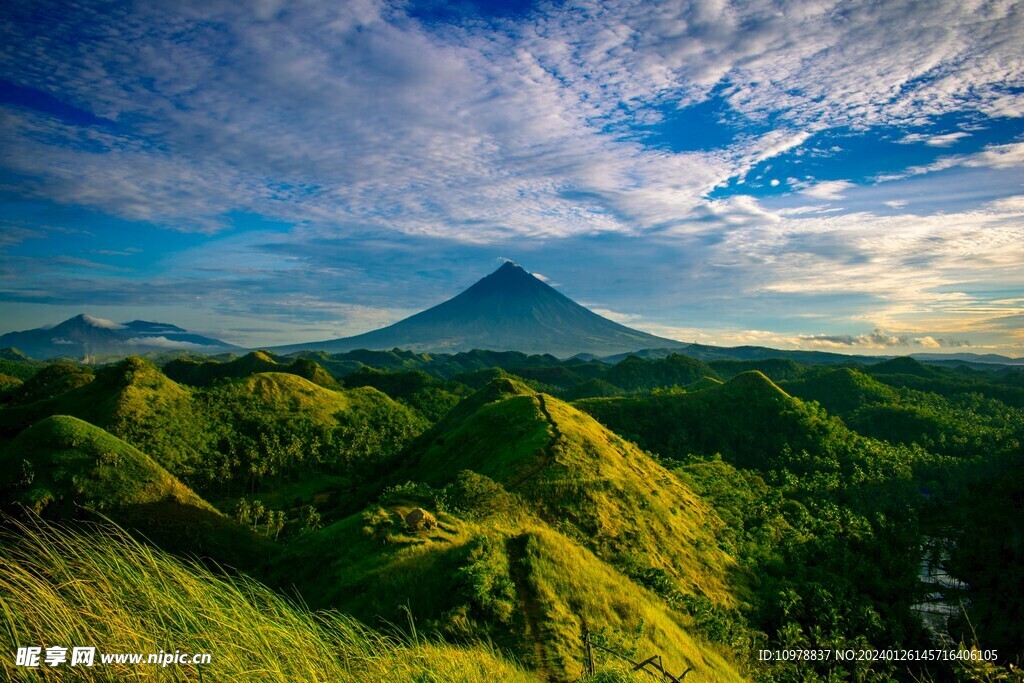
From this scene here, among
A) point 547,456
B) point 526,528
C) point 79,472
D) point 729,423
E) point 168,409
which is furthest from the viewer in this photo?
point 729,423

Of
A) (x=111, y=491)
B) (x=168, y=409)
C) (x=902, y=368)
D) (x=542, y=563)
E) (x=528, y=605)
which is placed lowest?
(x=111, y=491)

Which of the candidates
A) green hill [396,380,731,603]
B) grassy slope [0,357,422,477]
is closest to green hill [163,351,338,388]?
grassy slope [0,357,422,477]

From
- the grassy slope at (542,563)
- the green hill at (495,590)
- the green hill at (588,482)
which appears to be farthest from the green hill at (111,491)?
the green hill at (588,482)

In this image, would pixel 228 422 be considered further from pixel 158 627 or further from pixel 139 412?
pixel 158 627

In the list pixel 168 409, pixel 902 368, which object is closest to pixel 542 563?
pixel 168 409

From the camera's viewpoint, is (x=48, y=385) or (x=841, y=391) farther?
(x=841, y=391)

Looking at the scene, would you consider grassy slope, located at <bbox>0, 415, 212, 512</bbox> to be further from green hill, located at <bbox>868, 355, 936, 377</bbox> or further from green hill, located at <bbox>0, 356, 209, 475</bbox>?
green hill, located at <bbox>868, 355, 936, 377</bbox>

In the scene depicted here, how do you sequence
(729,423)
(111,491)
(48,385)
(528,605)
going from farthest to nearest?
(48,385) < (729,423) < (111,491) < (528,605)
